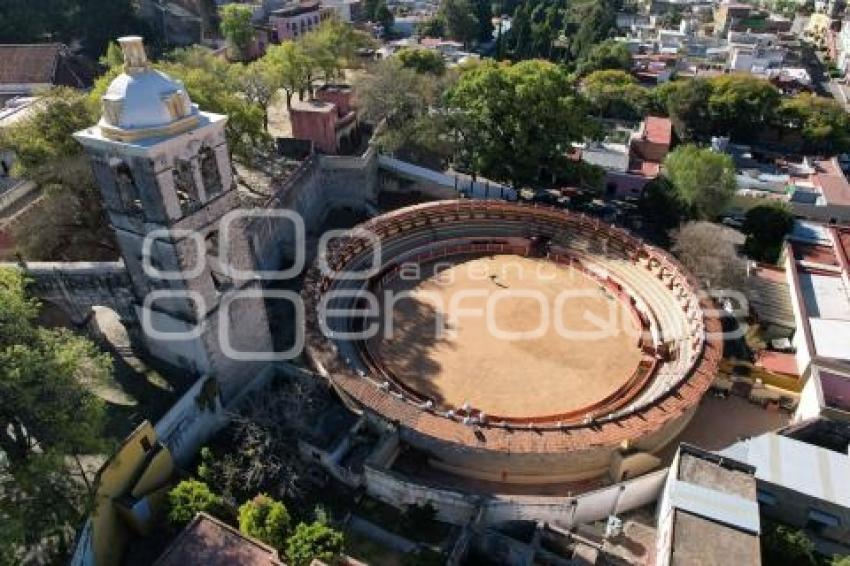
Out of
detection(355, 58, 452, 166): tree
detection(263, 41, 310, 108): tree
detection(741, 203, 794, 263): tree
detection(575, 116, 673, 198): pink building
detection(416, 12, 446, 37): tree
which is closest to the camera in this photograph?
detection(741, 203, 794, 263): tree

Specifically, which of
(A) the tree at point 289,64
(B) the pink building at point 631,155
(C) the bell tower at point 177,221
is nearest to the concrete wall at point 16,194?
(C) the bell tower at point 177,221

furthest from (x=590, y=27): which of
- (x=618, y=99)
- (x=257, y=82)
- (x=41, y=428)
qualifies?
(x=41, y=428)

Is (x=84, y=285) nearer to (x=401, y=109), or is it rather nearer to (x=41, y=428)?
(x=41, y=428)

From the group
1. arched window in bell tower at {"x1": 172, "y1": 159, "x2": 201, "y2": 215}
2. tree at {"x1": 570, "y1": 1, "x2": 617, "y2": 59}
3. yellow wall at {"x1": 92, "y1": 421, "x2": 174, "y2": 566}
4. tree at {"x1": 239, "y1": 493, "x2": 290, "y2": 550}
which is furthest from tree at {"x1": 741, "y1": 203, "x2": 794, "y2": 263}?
tree at {"x1": 570, "y1": 1, "x2": 617, "y2": 59}

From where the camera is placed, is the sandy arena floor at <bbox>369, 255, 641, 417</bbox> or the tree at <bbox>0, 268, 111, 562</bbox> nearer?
the tree at <bbox>0, 268, 111, 562</bbox>

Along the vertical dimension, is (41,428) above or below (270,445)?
above

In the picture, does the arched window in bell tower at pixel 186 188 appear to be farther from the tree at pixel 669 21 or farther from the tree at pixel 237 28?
the tree at pixel 669 21

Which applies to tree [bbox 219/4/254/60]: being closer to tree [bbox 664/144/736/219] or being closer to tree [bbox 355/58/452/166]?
tree [bbox 355/58/452/166]
